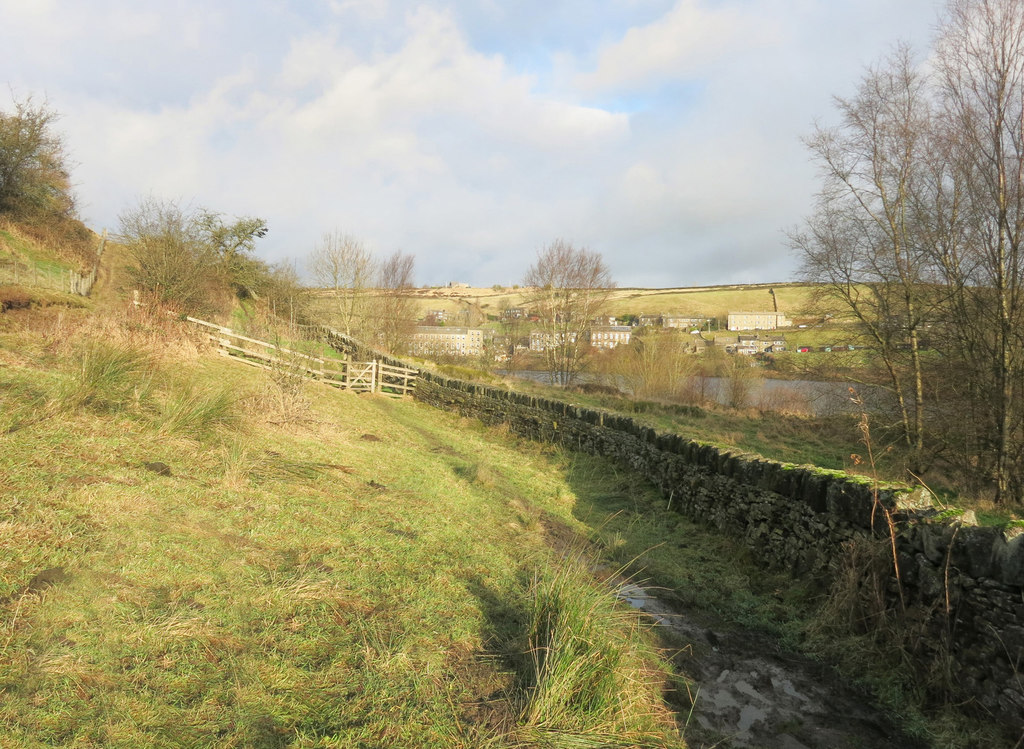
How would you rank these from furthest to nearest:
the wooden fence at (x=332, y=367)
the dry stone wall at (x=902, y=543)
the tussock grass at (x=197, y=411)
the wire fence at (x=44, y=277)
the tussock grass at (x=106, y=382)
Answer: the wire fence at (x=44, y=277)
the wooden fence at (x=332, y=367)
the tussock grass at (x=197, y=411)
the tussock grass at (x=106, y=382)
the dry stone wall at (x=902, y=543)

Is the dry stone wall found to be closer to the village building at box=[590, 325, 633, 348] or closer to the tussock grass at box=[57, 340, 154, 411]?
the tussock grass at box=[57, 340, 154, 411]

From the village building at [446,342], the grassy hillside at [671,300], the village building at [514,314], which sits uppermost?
the grassy hillside at [671,300]

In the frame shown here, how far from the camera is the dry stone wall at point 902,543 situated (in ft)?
12.1

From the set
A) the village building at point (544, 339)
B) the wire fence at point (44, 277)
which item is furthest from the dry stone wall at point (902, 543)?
the village building at point (544, 339)

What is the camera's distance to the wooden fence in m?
17.8

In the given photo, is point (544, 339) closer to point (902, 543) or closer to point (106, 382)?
point (106, 382)

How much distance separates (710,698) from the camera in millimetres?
4086

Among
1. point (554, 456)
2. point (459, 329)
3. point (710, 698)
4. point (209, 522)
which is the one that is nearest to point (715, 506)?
point (710, 698)

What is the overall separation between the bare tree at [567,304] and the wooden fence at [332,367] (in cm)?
1380

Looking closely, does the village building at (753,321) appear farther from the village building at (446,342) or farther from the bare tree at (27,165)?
the bare tree at (27,165)

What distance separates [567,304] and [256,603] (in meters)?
31.7

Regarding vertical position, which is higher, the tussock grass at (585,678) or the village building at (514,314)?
the village building at (514,314)

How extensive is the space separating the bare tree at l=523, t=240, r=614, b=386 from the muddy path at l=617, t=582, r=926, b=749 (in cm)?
2904

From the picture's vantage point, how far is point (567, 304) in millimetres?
34406
